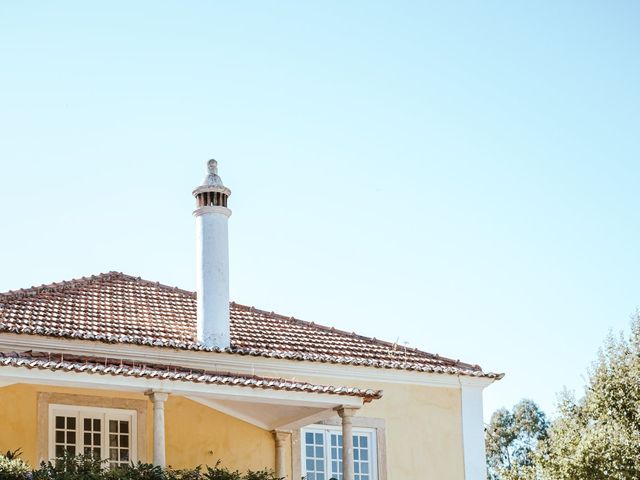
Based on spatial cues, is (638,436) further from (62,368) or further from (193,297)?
(62,368)

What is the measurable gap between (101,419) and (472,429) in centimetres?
668

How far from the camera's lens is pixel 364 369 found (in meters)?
19.1

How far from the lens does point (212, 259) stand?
1923 cm

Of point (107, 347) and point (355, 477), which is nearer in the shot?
point (107, 347)

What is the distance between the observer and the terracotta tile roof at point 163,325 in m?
17.6

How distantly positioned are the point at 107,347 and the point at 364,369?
445 centimetres

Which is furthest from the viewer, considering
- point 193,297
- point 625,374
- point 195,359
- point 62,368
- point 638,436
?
point 625,374

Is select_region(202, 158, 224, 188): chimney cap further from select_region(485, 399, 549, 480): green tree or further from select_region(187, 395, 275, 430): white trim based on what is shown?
select_region(485, 399, 549, 480): green tree

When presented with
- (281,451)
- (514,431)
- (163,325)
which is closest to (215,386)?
(281,451)

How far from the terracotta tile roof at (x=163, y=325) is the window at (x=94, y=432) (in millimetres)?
1132

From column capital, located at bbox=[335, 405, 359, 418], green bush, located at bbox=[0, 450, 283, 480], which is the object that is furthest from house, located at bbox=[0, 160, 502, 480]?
green bush, located at bbox=[0, 450, 283, 480]

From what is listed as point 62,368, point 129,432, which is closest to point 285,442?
point 129,432

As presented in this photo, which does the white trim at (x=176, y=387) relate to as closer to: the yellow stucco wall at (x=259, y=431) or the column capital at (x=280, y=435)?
the yellow stucco wall at (x=259, y=431)

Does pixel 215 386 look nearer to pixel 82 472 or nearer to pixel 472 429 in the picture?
pixel 82 472
